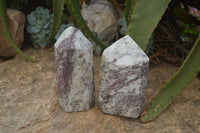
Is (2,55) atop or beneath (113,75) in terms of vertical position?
beneath

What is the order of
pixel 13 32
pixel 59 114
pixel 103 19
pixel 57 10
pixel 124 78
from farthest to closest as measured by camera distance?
pixel 103 19
pixel 13 32
pixel 57 10
pixel 59 114
pixel 124 78

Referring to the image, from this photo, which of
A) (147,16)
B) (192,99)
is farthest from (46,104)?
(192,99)

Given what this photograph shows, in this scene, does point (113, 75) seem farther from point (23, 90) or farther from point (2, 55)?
point (2, 55)

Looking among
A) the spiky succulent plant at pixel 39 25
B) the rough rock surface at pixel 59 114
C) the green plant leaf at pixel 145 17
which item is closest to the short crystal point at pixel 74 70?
the rough rock surface at pixel 59 114

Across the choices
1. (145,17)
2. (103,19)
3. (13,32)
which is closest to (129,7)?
(145,17)

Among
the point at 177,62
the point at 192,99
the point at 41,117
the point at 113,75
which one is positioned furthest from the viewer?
the point at 177,62

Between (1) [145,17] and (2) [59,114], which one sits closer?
(1) [145,17]

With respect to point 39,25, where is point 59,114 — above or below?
below

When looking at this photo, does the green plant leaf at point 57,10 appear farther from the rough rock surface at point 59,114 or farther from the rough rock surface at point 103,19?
the rough rock surface at point 103,19

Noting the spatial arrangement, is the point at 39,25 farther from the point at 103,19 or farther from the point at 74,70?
the point at 74,70
